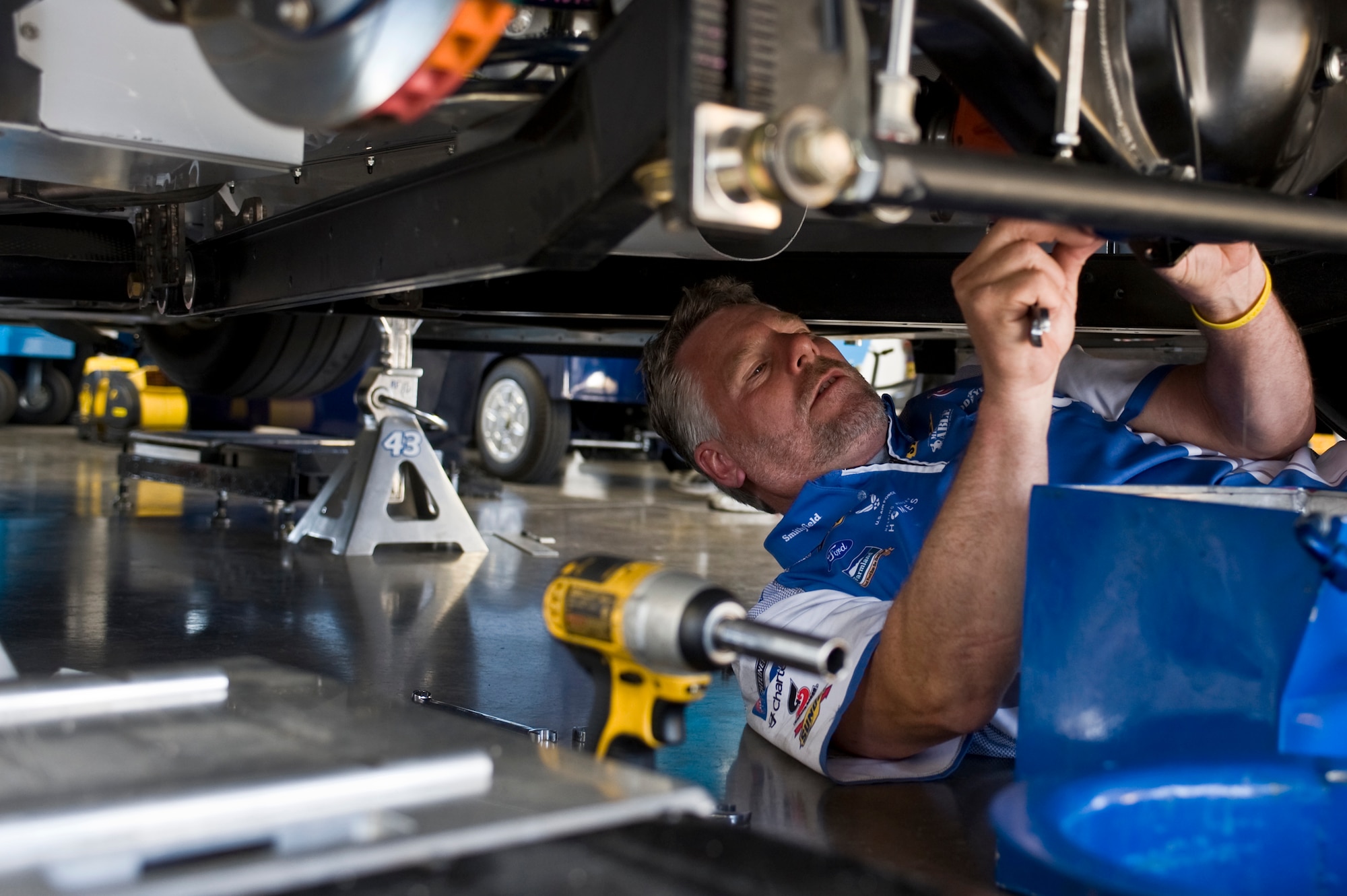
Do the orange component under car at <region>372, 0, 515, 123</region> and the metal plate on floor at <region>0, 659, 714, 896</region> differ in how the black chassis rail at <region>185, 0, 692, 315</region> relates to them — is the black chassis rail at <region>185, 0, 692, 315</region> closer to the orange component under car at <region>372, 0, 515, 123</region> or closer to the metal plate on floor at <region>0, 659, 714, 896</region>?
the orange component under car at <region>372, 0, 515, 123</region>

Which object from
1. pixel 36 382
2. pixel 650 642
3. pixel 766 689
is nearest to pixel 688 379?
pixel 766 689

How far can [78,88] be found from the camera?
1.09 metres

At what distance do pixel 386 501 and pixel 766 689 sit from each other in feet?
6.84

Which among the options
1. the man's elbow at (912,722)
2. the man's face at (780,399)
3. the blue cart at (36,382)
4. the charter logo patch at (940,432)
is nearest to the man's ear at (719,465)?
the man's face at (780,399)

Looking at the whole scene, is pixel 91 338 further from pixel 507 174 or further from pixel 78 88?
pixel 507 174

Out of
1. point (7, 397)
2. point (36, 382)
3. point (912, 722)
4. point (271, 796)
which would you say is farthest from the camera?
point (36, 382)

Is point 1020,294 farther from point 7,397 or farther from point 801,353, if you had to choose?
point 7,397

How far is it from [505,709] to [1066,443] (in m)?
0.86

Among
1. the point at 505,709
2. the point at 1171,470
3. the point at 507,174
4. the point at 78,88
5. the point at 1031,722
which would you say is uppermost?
the point at 78,88

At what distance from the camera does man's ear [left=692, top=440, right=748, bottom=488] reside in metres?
1.71

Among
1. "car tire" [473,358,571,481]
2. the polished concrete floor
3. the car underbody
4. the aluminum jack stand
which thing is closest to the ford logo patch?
the polished concrete floor

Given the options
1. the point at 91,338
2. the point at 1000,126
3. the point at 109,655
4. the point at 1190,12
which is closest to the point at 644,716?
the point at 1000,126

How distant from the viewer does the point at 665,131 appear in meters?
0.69

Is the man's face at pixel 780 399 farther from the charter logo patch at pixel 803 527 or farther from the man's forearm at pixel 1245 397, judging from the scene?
the man's forearm at pixel 1245 397
